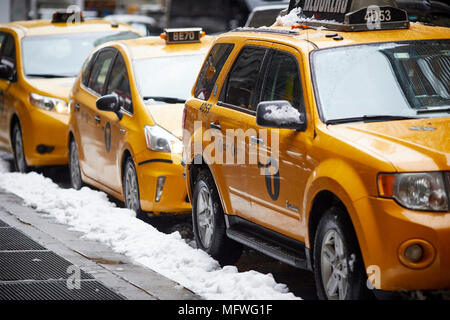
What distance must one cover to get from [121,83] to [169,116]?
1.02 meters

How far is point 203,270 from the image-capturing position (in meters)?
7.28

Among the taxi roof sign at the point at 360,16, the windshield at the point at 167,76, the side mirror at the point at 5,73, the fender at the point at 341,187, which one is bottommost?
the side mirror at the point at 5,73

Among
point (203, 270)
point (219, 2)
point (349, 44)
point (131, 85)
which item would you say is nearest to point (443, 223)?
point (349, 44)

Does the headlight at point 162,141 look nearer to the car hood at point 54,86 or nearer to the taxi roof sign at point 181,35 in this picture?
the taxi roof sign at point 181,35

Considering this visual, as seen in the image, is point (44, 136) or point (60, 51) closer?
point (44, 136)

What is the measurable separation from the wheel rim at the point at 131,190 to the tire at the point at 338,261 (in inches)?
147

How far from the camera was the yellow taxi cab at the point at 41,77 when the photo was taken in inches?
497

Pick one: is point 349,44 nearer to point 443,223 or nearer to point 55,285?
point 443,223

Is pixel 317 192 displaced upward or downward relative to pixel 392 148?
downward

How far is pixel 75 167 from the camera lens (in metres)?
11.9

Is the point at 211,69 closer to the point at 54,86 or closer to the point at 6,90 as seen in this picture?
the point at 54,86

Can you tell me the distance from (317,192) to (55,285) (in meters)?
2.01

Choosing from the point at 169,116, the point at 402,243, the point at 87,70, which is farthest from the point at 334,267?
the point at 87,70

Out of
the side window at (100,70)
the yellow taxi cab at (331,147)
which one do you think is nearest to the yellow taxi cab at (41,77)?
the side window at (100,70)
